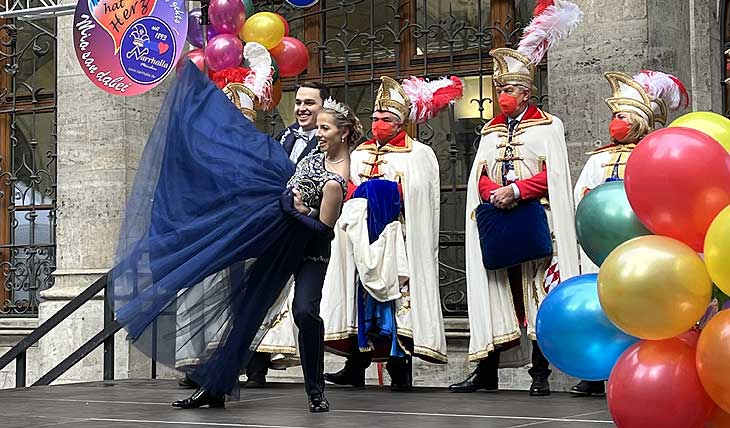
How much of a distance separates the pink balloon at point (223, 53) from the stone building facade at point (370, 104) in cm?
158

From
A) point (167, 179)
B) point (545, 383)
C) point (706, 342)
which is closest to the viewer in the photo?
point (706, 342)

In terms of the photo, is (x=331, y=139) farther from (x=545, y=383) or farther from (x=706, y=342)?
→ (x=706, y=342)

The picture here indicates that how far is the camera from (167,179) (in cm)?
745

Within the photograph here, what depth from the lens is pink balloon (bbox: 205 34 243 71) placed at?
10.0 metres

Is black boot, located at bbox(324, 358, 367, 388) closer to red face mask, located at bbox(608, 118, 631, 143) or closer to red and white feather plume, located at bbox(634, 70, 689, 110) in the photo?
red face mask, located at bbox(608, 118, 631, 143)

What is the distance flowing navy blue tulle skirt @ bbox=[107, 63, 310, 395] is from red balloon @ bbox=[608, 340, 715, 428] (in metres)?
2.72

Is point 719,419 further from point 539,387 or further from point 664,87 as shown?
point 664,87

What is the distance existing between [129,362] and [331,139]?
4.49 meters

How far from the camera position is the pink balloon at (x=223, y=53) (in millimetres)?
10000

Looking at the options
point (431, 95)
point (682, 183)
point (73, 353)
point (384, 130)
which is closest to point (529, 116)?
point (431, 95)

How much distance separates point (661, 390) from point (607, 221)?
78cm

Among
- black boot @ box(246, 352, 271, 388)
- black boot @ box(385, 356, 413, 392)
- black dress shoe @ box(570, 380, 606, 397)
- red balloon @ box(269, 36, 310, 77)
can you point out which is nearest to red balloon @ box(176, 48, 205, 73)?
red balloon @ box(269, 36, 310, 77)

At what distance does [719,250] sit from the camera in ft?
15.6

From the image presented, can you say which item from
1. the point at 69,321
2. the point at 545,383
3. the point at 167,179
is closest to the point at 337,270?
the point at 545,383
